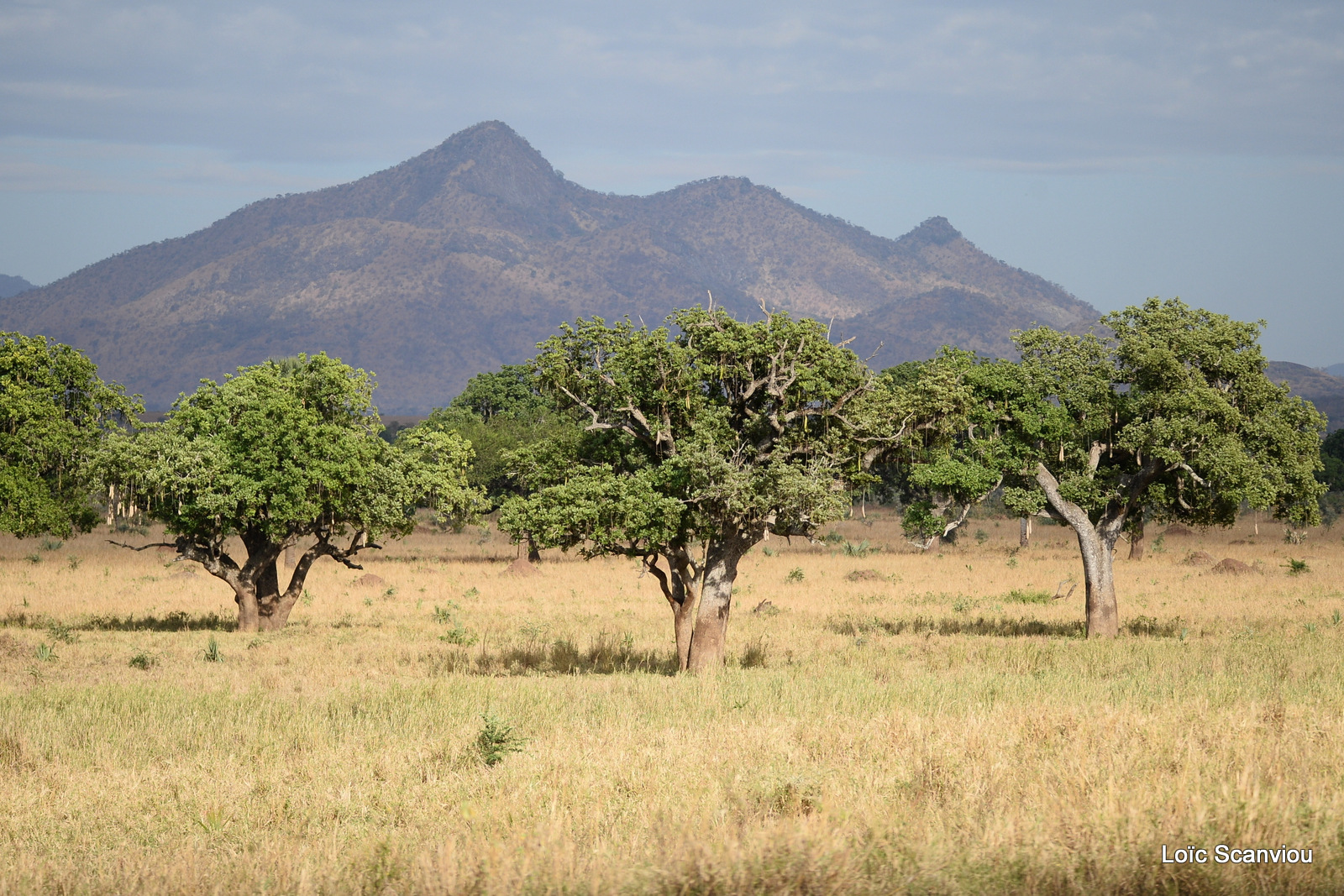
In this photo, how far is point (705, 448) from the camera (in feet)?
65.1

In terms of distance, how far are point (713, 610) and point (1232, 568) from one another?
1384 inches

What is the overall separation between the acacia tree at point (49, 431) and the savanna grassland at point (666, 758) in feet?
10.5

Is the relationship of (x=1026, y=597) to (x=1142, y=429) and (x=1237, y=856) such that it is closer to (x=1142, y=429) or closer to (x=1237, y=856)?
(x=1142, y=429)

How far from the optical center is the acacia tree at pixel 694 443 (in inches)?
756

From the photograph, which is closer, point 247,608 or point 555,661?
point 555,661

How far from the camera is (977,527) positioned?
9144cm

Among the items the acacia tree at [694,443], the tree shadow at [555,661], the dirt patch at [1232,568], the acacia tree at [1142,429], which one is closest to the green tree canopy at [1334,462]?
the dirt patch at [1232,568]

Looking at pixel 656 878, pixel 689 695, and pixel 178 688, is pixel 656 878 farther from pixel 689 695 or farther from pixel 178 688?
pixel 178 688

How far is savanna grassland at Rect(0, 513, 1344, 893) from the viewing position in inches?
324

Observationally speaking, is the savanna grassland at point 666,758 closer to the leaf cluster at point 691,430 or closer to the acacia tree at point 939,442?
the leaf cluster at point 691,430

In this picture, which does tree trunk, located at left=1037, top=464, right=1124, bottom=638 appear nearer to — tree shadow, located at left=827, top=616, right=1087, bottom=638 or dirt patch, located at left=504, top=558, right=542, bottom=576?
tree shadow, located at left=827, top=616, right=1087, bottom=638

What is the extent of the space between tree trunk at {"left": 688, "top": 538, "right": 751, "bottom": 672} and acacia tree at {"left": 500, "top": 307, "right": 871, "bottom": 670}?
2 centimetres

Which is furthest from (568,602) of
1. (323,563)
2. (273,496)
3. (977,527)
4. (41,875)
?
(977,527)

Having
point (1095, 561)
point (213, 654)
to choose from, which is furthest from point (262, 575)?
point (1095, 561)
